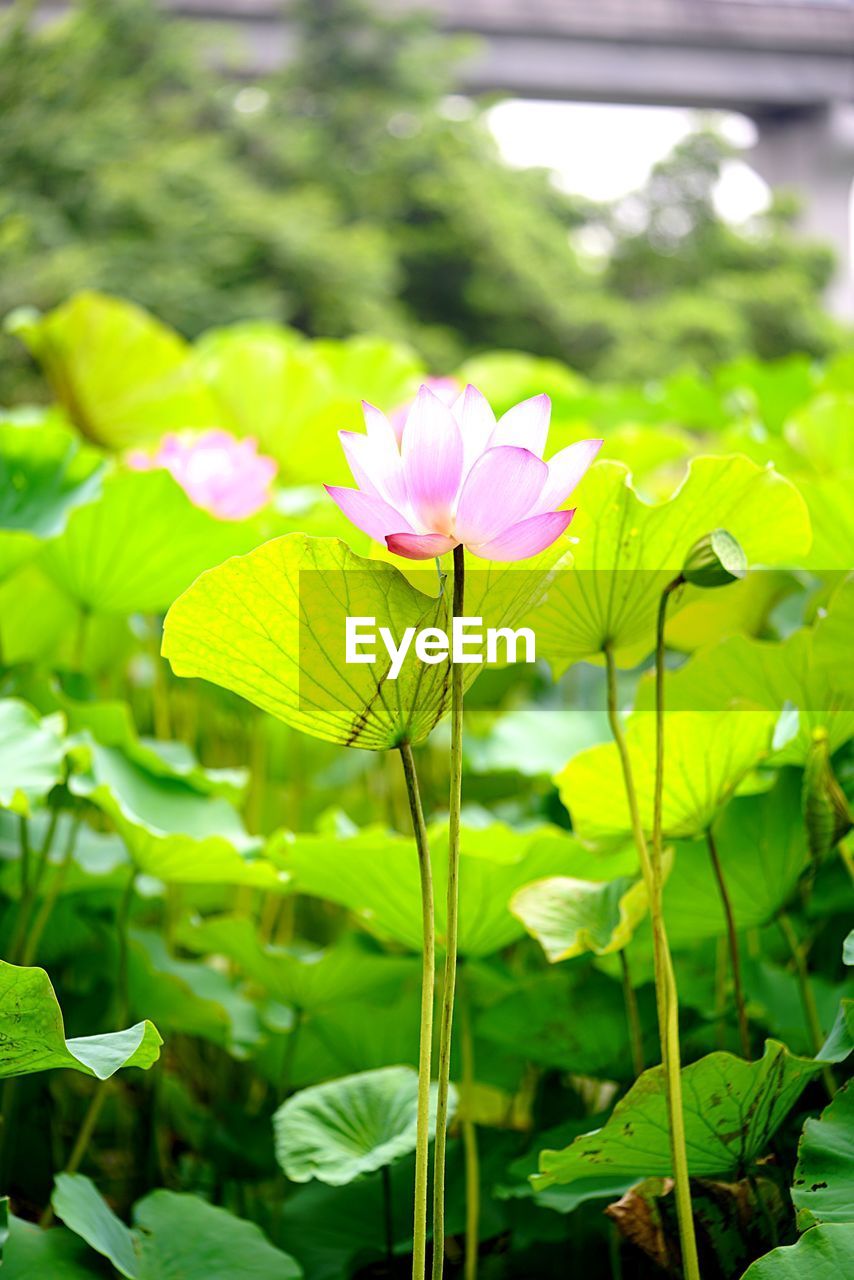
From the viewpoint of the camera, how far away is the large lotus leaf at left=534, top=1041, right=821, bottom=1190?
368 millimetres

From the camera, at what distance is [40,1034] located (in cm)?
34

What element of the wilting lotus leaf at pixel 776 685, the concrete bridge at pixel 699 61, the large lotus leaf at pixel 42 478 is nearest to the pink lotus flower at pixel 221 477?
the large lotus leaf at pixel 42 478

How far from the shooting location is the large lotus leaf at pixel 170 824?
1.63 feet

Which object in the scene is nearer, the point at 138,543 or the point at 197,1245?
the point at 197,1245

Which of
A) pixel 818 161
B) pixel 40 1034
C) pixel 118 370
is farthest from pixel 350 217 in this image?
pixel 40 1034

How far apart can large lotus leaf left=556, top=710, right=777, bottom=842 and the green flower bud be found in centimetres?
8

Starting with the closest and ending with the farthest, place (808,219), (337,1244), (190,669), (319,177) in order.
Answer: (190,669) < (337,1244) < (319,177) < (808,219)

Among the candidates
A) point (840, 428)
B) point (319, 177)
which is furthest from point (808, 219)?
point (840, 428)

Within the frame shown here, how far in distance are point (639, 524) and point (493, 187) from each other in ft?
24.7

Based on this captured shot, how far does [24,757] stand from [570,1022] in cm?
26

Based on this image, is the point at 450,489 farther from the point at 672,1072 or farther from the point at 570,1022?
the point at 570,1022

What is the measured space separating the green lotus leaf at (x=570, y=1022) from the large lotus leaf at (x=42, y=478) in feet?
1.05

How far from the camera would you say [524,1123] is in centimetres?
70

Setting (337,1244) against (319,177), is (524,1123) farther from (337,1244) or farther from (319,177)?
(319,177)
